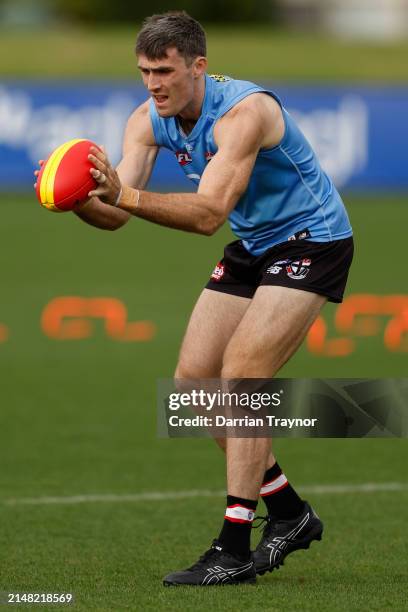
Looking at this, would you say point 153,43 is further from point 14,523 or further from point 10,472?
point 10,472

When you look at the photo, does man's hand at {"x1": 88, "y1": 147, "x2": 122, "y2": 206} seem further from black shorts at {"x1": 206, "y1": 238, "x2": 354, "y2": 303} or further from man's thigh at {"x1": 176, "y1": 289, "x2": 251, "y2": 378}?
man's thigh at {"x1": 176, "y1": 289, "x2": 251, "y2": 378}

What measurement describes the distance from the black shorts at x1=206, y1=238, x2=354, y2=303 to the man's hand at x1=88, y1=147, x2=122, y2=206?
0.97 meters

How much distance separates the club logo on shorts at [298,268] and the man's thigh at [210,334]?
39 centimetres

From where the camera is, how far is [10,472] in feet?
29.4

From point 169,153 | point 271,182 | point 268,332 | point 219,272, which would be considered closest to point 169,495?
point 219,272

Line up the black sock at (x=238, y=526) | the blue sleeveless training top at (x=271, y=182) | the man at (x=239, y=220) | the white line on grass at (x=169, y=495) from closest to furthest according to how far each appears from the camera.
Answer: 1. the man at (x=239, y=220)
2. the black sock at (x=238, y=526)
3. the blue sleeveless training top at (x=271, y=182)
4. the white line on grass at (x=169, y=495)

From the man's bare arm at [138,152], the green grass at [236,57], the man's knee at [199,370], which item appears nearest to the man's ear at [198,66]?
the man's bare arm at [138,152]

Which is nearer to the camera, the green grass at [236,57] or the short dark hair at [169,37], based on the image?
the short dark hair at [169,37]

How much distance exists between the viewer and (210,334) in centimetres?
699

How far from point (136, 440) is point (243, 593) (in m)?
3.87

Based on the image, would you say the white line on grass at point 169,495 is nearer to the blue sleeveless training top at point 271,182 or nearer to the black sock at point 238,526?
the black sock at point 238,526

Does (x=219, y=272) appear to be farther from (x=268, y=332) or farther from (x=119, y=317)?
(x=119, y=317)

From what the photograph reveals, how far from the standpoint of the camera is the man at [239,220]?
20.9 feet

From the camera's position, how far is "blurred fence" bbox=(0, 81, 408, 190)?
2453 centimetres
